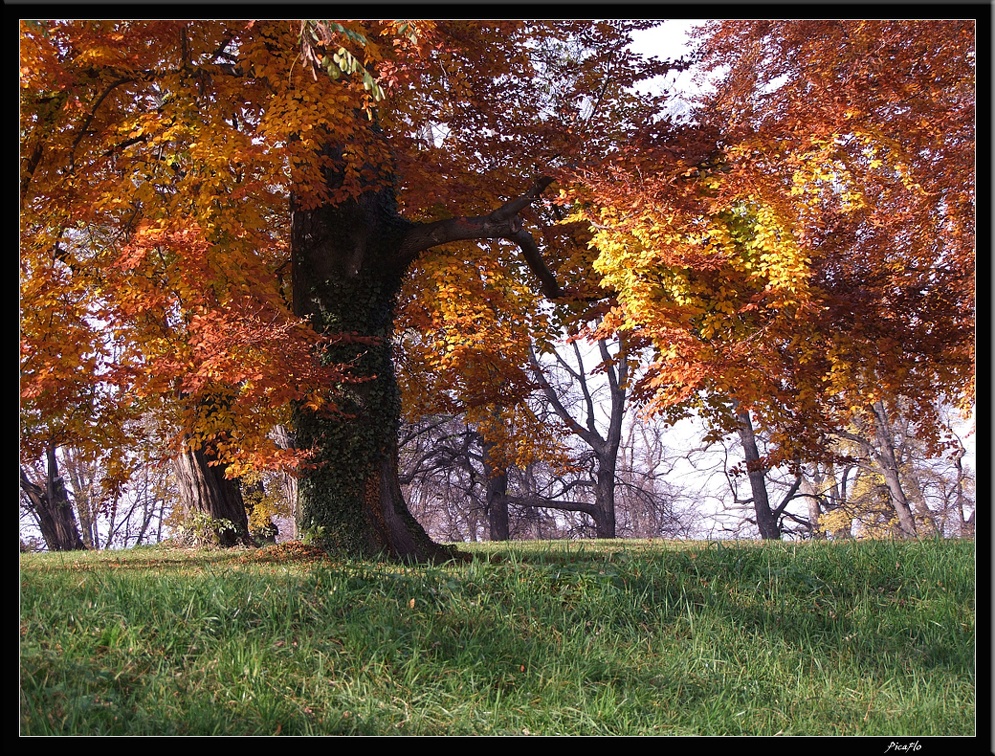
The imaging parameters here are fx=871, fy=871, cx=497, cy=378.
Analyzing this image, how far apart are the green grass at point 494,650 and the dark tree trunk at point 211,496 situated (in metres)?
3.48

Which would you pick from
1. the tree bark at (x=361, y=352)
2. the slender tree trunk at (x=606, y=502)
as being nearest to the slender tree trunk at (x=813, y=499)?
the slender tree trunk at (x=606, y=502)

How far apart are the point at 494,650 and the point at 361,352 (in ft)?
11.7

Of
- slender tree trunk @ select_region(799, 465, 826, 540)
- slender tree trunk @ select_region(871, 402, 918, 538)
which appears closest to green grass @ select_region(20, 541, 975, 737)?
slender tree trunk @ select_region(871, 402, 918, 538)

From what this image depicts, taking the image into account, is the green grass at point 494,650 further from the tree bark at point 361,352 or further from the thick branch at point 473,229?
the thick branch at point 473,229

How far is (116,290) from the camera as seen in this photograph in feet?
22.8

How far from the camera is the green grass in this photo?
4.65 meters

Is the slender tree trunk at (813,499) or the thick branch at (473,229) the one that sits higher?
the thick branch at (473,229)

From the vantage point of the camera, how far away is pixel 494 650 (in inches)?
215

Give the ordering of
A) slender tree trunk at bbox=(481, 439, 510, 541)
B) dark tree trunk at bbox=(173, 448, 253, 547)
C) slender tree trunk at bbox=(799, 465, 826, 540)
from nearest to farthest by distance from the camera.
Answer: dark tree trunk at bbox=(173, 448, 253, 547) → slender tree trunk at bbox=(481, 439, 510, 541) → slender tree trunk at bbox=(799, 465, 826, 540)

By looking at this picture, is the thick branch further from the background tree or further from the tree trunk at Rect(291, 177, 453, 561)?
the background tree

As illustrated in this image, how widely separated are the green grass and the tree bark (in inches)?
39.6

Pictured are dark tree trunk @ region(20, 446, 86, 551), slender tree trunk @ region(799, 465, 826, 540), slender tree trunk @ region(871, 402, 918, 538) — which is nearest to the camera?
dark tree trunk @ region(20, 446, 86, 551)

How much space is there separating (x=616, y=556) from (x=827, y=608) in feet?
5.66

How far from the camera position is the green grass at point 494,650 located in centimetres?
465
